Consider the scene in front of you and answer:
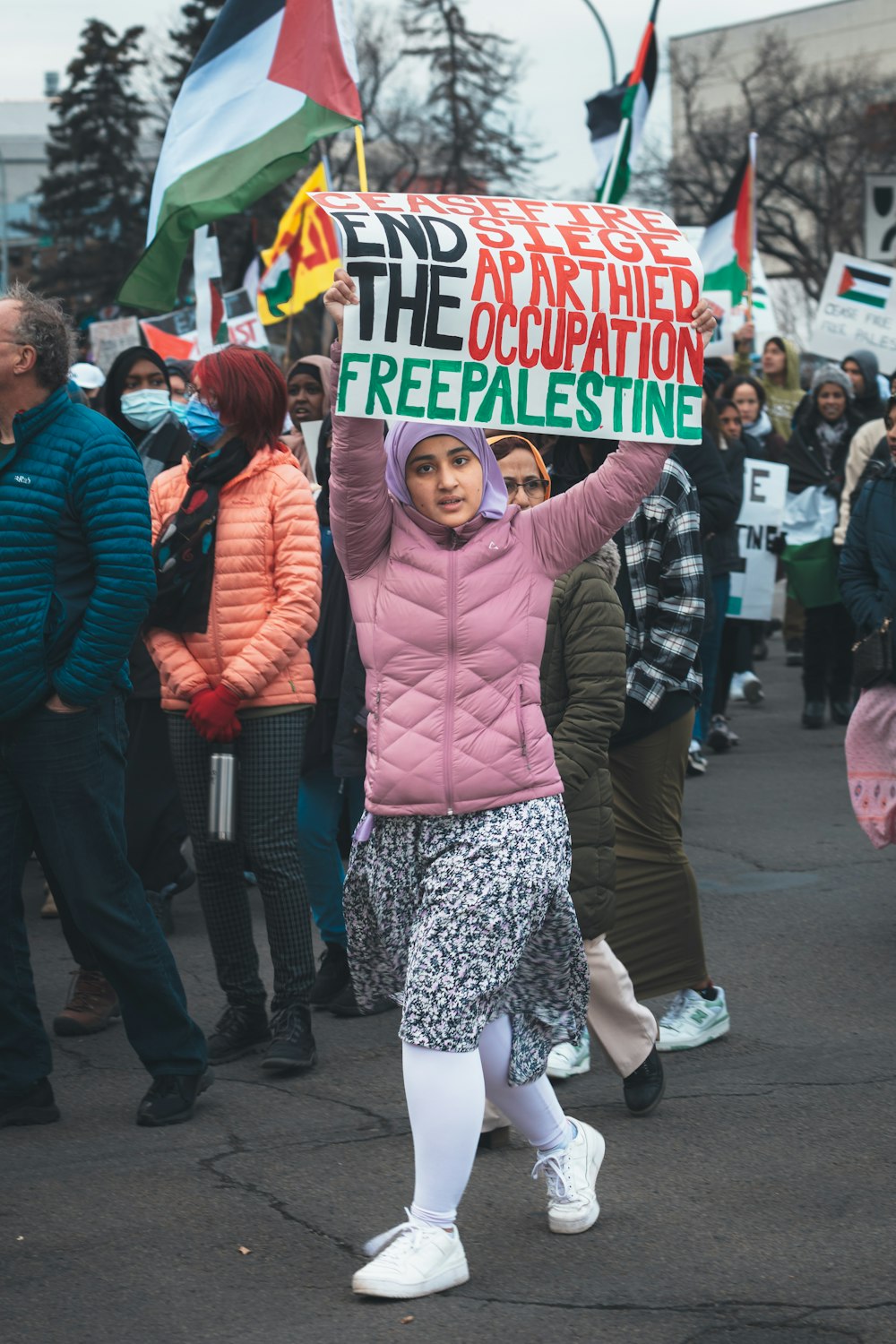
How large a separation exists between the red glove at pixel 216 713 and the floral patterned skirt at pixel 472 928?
1.22 meters

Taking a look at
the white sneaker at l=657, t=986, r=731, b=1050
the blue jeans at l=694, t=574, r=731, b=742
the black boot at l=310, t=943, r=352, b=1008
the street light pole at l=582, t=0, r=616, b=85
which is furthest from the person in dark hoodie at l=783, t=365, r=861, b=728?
the street light pole at l=582, t=0, r=616, b=85

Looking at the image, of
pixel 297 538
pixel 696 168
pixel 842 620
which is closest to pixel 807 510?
pixel 842 620

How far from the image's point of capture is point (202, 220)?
712cm

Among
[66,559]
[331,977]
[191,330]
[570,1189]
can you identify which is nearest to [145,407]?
[331,977]

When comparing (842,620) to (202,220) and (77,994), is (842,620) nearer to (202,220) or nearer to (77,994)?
(202,220)

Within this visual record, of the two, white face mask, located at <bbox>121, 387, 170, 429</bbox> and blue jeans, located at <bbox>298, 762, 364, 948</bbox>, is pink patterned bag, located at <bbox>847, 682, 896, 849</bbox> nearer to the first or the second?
blue jeans, located at <bbox>298, 762, 364, 948</bbox>

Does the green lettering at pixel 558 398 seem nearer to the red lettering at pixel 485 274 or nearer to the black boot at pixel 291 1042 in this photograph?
the red lettering at pixel 485 274

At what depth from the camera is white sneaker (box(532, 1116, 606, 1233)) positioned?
3.89 m

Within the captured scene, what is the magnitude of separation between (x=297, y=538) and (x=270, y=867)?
94cm

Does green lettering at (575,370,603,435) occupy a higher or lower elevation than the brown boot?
higher

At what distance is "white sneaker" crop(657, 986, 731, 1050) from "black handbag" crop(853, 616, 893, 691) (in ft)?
5.00

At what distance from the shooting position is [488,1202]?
13.6ft

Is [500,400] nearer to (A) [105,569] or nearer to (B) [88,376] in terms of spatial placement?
(A) [105,569]

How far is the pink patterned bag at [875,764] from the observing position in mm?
6309
